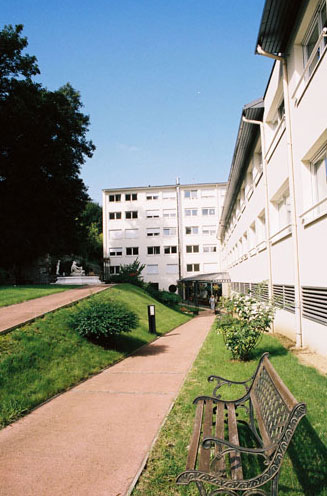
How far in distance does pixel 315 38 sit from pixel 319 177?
122 inches

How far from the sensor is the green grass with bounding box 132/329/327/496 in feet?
9.80

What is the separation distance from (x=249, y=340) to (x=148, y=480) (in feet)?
15.4

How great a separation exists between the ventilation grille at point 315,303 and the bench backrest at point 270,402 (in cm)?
392

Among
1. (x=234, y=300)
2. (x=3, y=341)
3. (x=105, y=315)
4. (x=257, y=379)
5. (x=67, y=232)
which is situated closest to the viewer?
(x=257, y=379)

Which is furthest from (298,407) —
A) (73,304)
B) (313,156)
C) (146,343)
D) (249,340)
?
(73,304)

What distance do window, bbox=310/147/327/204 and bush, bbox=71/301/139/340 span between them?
17.6 ft

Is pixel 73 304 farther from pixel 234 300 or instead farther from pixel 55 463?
pixel 55 463

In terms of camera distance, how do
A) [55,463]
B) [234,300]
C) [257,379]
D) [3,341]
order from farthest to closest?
[234,300], [3,341], [257,379], [55,463]

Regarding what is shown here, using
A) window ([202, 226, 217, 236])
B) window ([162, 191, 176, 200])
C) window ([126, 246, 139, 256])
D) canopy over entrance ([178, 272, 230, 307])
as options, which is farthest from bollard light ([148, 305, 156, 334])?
window ([162, 191, 176, 200])

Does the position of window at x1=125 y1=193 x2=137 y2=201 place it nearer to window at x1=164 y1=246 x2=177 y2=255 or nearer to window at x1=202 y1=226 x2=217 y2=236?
window at x1=164 y1=246 x2=177 y2=255

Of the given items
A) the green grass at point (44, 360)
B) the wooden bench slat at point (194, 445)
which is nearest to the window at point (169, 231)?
the green grass at point (44, 360)

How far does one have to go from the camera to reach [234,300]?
26.8 feet

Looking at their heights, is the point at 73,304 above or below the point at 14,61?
below

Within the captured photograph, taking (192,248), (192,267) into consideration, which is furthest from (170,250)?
(192,267)
